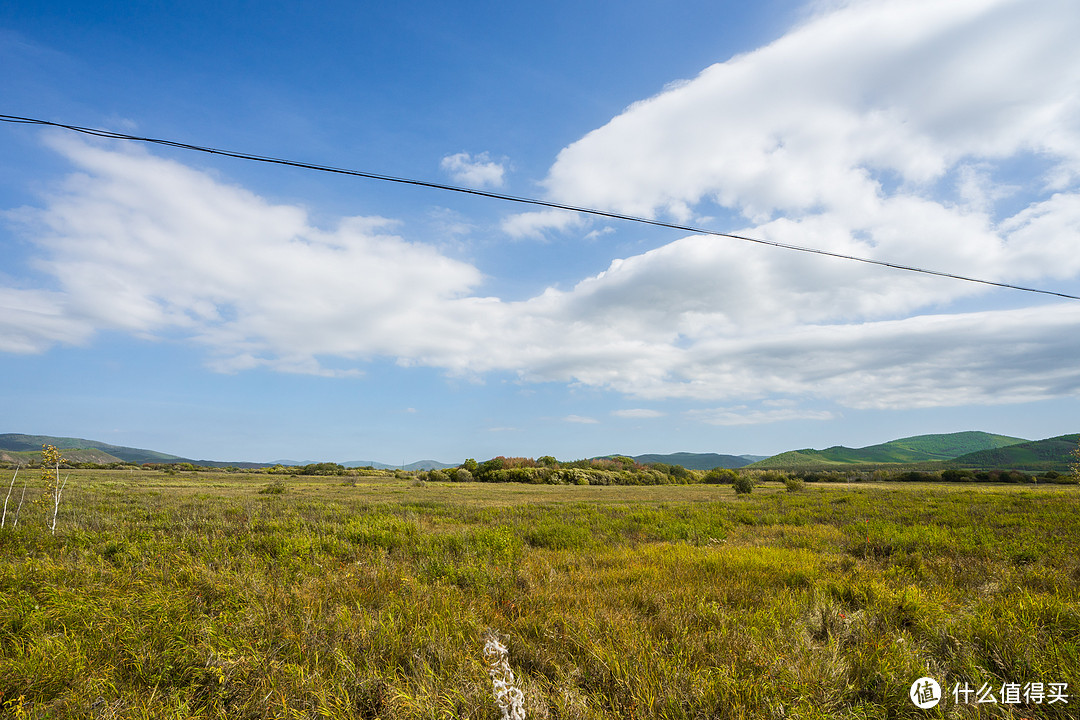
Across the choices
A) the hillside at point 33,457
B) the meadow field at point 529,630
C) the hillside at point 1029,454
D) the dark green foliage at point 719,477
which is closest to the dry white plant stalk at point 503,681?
the meadow field at point 529,630

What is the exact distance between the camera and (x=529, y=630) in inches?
211

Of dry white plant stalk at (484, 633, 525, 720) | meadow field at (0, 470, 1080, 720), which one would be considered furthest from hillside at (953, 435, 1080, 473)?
dry white plant stalk at (484, 633, 525, 720)

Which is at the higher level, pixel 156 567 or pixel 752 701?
pixel 752 701

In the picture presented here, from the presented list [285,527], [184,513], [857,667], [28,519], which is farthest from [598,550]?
[28,519]

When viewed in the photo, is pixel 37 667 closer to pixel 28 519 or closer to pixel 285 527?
pixel 285 527

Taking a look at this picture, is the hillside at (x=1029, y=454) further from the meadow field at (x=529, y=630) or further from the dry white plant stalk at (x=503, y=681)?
the dry white plant stalk at (x=503, y=681)

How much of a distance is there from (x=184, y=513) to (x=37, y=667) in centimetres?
1346

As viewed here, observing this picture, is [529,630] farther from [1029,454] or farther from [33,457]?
[1029,454]

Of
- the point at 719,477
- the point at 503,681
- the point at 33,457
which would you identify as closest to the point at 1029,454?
the point at 719,477

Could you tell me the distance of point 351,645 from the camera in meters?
4.79

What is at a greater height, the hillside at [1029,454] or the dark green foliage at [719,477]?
the hillside at [1029,454]

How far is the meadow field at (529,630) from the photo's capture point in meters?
3.84

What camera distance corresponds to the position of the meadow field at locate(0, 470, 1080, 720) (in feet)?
12.6

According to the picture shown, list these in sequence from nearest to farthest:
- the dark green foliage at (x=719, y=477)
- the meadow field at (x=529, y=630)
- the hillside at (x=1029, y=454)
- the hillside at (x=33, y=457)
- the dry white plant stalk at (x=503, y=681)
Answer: the dry white plant stalk at (x=503, y=681)
the meadow field at (x=529, y=630)
the hillside at (x=33, y=457)
the dark green foliage at (x=719, y=477)
the hillside at (x=1029, y=454)
